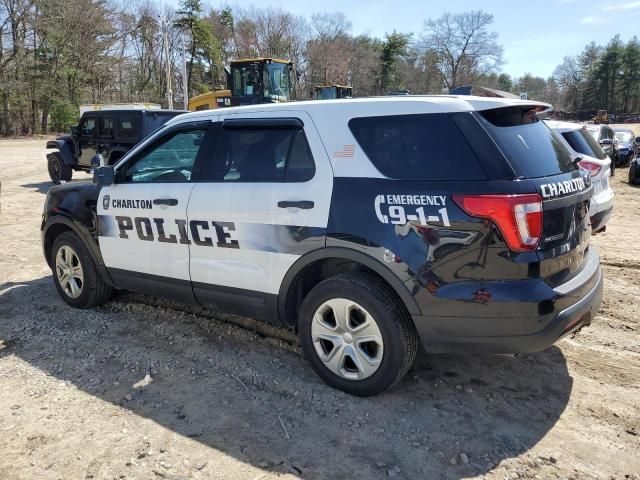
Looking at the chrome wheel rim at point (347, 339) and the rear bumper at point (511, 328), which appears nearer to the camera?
the rear bumper at point (511, 328)

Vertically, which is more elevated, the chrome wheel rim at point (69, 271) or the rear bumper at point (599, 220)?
the rear bumper at point (599, 220)

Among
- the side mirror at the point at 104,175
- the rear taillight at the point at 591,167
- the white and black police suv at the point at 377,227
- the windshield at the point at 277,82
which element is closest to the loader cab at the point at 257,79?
the windshield at the point at 277,82

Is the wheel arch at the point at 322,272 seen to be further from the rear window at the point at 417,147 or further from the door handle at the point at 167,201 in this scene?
the door handle at the point at 167,201

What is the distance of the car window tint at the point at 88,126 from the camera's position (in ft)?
41.7

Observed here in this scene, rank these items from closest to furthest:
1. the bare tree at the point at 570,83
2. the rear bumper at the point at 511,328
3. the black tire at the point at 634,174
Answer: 1. the rear bumper at the point at 511,328
2. the black tire at the point at 634,174
3. the bare tree at the point at 570,83

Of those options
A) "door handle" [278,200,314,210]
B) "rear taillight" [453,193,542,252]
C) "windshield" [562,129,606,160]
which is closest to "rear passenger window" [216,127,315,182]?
"door handle" [278,200,314,210]

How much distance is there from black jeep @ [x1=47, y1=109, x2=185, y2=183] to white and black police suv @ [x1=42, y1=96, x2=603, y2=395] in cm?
753

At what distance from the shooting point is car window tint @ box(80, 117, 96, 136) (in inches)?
501

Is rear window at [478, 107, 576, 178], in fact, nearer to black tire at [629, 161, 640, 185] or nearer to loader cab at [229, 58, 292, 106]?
black tire at [629, 161, 640, 185]

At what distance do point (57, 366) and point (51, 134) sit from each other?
40330 millimetres

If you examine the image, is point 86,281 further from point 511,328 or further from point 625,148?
point 625,148

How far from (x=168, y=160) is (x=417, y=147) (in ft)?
7.34

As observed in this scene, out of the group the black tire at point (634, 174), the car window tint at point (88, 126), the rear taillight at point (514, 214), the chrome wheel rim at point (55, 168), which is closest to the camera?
the rear taillight at point (514, 214)

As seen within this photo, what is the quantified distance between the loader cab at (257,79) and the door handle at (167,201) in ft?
51.8
